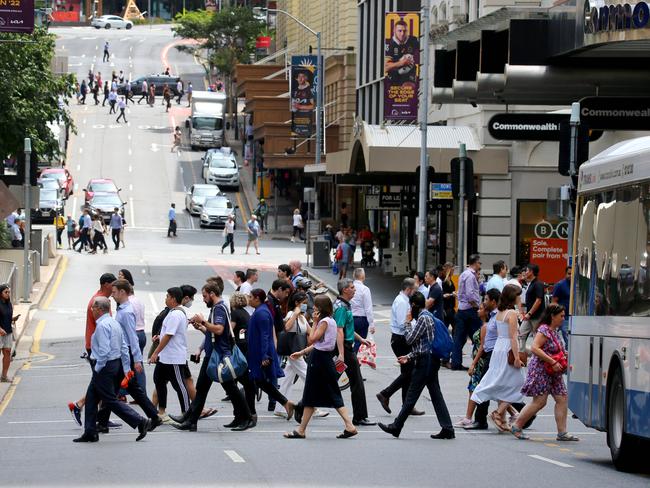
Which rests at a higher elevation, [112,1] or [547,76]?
[112,1]

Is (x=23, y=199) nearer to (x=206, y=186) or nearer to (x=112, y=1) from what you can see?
(x=206, y=186)

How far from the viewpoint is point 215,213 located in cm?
6462

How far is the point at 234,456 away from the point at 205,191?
182ft

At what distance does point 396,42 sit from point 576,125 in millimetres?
24339

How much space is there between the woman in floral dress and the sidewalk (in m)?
7.54

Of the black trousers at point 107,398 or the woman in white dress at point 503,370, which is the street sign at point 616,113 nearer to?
the woman in white dress at point 503,370

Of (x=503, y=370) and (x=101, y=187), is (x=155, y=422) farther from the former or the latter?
(x=101, y=187)

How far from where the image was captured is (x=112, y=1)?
602 ft

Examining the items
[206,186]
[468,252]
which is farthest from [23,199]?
[206,186]

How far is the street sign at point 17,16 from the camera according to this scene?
91.2 feet

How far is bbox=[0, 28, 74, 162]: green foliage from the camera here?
45.3m

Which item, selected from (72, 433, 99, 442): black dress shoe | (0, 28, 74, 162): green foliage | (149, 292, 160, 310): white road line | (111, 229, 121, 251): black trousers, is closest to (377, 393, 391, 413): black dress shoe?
(72, 433, 99, 442): black dress shoe

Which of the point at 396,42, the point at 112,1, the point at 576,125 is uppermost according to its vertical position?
the point at 112,1

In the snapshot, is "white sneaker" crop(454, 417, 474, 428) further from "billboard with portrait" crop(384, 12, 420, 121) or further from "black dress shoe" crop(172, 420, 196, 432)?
"billboard with portrait" crop(384, 12, 420, 121)
